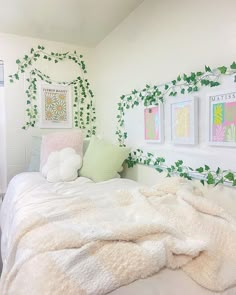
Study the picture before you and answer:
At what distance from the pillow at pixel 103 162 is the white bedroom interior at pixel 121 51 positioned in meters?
→ 0.18

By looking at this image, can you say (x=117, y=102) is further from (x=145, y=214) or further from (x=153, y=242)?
(x=153, y=242)

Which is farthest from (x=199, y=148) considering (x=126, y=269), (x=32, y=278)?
(x=32, y=278)

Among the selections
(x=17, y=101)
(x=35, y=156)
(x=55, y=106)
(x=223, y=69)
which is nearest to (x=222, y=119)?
(x=223, y=69)

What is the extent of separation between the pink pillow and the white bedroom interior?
0.41 m

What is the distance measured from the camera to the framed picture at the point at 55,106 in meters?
2.64

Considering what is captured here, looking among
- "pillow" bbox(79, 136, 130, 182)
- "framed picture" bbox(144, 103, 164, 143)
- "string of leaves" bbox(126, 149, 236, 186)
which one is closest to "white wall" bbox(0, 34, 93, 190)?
"pillow" bbox(79, 136, 130, 182)

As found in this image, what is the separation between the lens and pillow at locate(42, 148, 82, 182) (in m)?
2.01

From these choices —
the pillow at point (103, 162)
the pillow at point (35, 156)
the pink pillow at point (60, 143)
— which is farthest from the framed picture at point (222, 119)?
the pillow at point (35, 156)

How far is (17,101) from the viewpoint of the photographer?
255cm

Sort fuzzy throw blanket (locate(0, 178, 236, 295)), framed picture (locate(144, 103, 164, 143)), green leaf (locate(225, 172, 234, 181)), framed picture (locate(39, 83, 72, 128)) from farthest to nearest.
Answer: framed picture (locate(39, 83, 72, 128)) < framed picture (locate(144, 103, 164, 143)) < green leaf (locate(225, 172, 234, 181)) < fuzzy throw blanket (locate(0, 178, 236, 295))

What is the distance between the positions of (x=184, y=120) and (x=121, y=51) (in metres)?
1.18

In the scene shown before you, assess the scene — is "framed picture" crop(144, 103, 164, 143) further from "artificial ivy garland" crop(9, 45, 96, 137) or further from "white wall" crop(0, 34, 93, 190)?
"white wall" crop(0, 34, 93, 190)

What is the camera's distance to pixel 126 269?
2.25 feet

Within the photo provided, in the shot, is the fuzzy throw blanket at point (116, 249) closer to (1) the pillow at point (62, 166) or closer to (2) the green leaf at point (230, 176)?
(2) the green leaf at point (230, 176)
